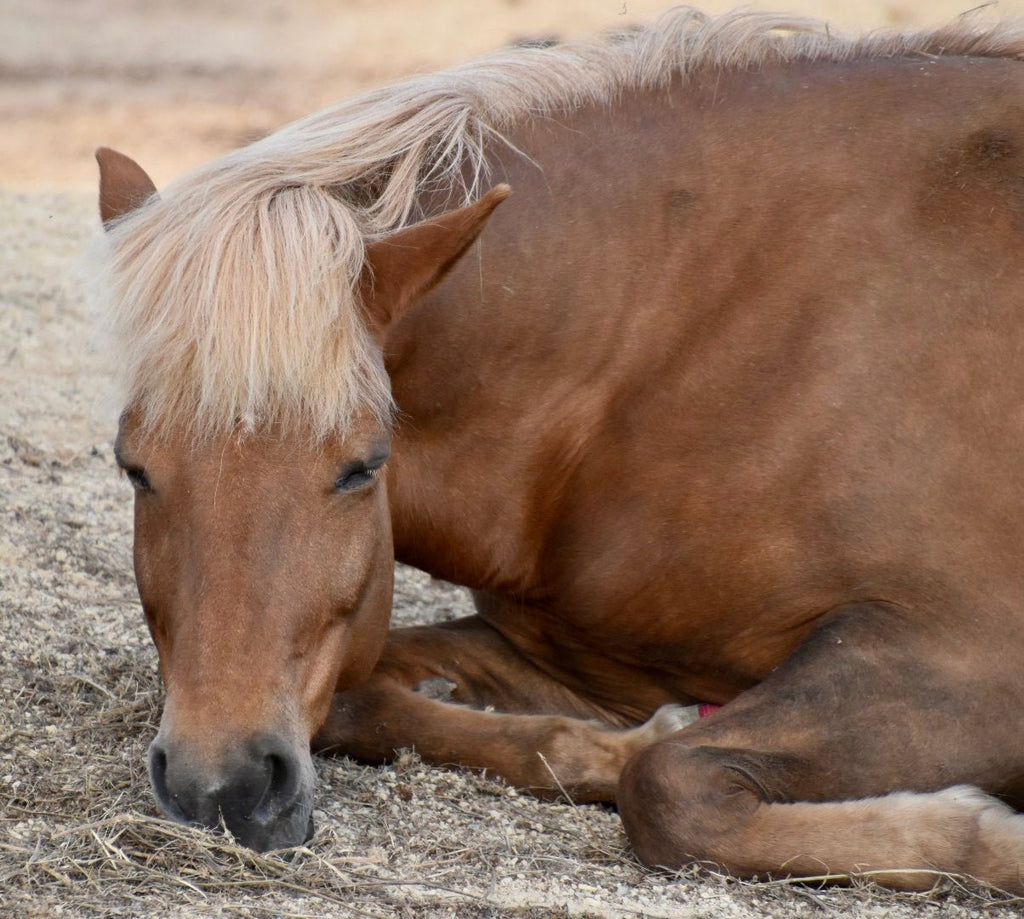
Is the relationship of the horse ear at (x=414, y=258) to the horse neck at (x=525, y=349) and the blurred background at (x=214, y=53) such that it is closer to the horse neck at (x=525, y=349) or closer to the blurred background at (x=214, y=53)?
the horse neck at (x=525, y=349)

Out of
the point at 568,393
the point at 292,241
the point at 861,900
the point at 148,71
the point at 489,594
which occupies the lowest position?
the point at 861,900

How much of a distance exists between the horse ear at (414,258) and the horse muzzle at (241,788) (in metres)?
0.85

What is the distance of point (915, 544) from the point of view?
290 centimetres

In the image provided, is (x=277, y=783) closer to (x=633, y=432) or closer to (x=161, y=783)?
(x=161, y=783)

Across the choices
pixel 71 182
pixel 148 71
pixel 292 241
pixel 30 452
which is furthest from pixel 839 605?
pixel 148 71

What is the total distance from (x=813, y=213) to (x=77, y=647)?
2.06 m

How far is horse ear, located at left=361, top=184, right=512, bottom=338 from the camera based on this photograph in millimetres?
2672

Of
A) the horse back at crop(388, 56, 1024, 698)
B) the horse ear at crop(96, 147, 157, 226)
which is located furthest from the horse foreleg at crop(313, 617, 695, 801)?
the horse ear at crop(96, 147, 157, 226)

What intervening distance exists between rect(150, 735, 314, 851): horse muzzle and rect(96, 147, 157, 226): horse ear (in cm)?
118

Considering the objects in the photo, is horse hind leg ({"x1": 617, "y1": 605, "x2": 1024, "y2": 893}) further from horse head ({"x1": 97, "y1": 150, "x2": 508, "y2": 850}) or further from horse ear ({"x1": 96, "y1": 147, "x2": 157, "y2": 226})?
horse ear ({"x1": 96, "y1": 147, "x2": 157, "y2": 226})

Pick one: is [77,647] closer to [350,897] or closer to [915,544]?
[350,897]

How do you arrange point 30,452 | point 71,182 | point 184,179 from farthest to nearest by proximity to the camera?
point 71,182
point 30,452
point 184,179

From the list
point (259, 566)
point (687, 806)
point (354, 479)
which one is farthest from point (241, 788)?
point (687, 806)

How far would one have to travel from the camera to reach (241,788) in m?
2.39
